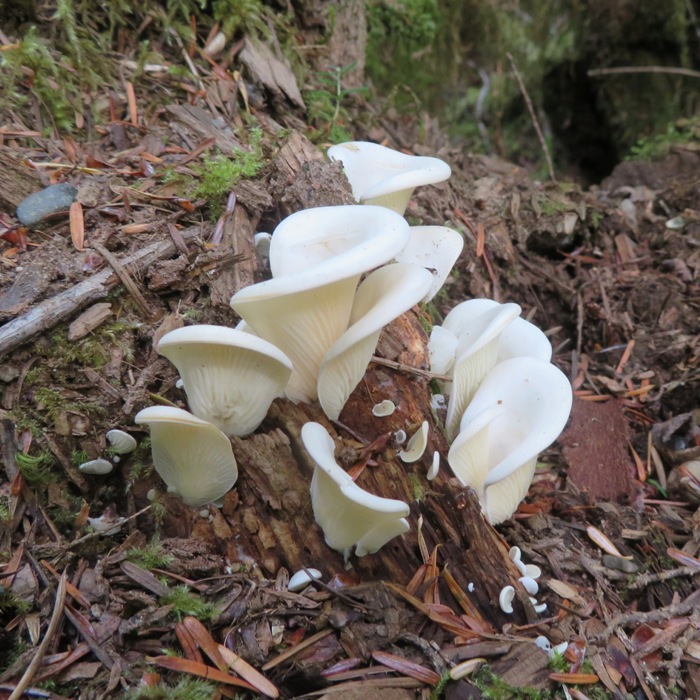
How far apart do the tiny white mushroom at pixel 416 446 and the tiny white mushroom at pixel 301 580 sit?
603 mm

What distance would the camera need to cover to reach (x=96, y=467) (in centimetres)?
240

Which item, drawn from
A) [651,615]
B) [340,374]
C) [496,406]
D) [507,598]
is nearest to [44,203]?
[340,374]

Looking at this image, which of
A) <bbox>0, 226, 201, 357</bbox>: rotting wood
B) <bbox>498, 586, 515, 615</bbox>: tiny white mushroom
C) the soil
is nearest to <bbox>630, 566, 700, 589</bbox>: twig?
the soil

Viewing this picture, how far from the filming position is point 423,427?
2.37 metres

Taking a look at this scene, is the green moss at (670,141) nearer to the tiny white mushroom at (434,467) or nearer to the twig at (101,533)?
the tiny white mushroom at (434,467)

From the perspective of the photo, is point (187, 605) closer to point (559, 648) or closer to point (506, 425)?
point (559, 648)

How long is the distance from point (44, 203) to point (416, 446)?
2161 mm

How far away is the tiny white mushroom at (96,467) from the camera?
2.39 m

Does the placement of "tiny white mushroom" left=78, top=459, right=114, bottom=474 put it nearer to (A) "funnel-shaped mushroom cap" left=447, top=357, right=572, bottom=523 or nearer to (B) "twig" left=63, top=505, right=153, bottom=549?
(B) "twig" left=63, top=505, right=153, bottom=549

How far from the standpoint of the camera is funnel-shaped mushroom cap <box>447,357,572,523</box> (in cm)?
247

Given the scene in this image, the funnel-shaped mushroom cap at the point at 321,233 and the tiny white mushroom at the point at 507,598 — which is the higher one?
the funnel-shaped mushroom cap at the point at 321,233

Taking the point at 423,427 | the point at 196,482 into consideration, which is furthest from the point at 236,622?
the point at 423,427

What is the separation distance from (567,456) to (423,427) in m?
1.35

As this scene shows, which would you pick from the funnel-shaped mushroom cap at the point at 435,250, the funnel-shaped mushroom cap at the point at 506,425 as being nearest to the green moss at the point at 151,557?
the funnel-shaped mushroom cap at the point at 506,425
